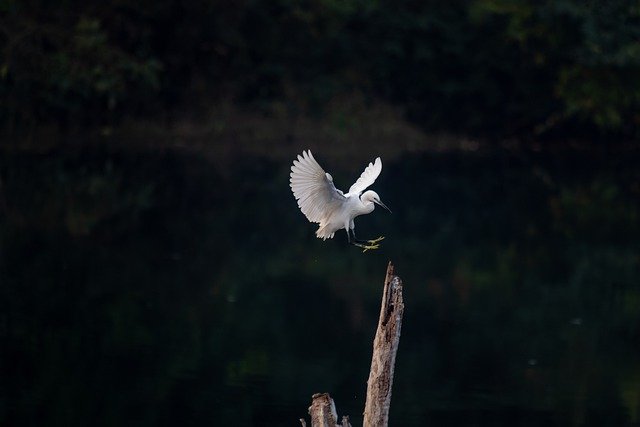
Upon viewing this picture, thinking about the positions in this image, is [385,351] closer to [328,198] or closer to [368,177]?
[328,198]

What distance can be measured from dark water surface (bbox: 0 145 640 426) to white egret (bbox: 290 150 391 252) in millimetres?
3220

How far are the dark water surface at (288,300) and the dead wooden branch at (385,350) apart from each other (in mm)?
4910

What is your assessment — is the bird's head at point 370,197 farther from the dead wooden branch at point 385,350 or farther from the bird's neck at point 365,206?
the dead wooden branch at point 385,350

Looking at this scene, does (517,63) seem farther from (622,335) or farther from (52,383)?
(52,383)

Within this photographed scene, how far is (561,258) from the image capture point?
19922mm

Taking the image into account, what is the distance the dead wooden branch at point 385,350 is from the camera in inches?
273

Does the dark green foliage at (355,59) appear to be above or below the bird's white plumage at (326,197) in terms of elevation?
above

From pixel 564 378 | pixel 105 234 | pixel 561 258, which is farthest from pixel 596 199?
pixel 564 378

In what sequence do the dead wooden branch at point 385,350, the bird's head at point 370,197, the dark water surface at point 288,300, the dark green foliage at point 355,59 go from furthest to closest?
the dark green foliage at point 355,59, the dark water surface at point 288,300, the bird's head at point 370,197, the dead wooden branch at point 385,350

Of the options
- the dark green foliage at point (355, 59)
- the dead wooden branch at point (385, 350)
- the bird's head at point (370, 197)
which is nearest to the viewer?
the dead wooden branch at point (385, 350)

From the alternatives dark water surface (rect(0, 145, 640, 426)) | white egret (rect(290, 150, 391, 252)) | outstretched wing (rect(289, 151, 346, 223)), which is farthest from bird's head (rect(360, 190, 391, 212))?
dark water surface (rect(0, 145, 640, 426))

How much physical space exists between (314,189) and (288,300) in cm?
775

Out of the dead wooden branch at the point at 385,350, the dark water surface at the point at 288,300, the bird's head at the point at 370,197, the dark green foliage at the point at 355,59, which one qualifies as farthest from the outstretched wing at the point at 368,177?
the dark green foliage at the point at 355,59

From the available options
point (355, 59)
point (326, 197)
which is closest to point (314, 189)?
point (326, 197)
